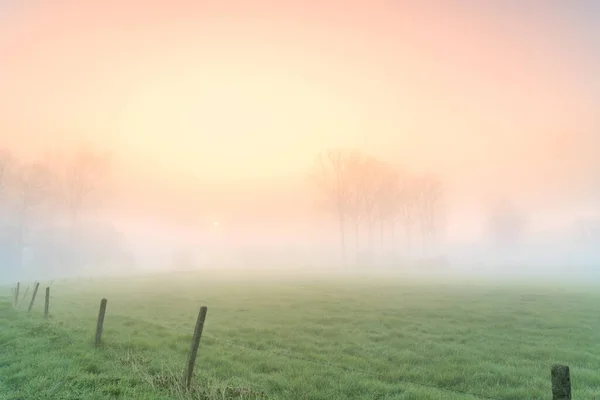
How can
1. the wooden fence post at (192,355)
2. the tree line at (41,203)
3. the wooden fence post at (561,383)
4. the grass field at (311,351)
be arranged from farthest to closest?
the tree line at (41,203) → the grass field at (311,351) → the wooden fence post at (192,355) → the wooden fence post at (561,383)

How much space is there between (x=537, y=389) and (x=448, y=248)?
201 meters

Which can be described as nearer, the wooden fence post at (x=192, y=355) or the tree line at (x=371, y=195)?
the wooden fence post at (x=192, y=355)

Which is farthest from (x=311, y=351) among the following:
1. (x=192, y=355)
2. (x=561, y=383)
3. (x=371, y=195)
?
(x=371, y=195)

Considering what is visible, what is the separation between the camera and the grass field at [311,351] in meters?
12.9

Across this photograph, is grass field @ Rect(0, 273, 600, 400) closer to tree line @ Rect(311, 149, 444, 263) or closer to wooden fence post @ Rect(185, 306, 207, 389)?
wooden fence post @ Rect(185, 306, 207, 389)

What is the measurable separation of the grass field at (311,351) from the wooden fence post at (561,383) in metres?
5.04

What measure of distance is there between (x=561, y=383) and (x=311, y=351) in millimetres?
12241

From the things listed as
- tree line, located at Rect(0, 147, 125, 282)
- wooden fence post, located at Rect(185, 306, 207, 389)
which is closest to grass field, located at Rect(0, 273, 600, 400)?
wooden fence post, located at Rect(185, 306, 207, 389)

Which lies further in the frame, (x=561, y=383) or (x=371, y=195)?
(x=371, y=195)

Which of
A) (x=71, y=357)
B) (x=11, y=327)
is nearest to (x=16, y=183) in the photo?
(x=11, y=327)

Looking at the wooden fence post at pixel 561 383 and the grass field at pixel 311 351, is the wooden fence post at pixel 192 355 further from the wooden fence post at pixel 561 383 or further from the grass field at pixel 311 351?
the wooden fence post at pixel 561 383

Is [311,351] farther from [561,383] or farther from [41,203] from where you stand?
[41,203]

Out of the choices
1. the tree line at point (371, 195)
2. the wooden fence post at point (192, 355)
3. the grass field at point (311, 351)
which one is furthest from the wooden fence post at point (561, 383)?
the tree line at point (371, 195)

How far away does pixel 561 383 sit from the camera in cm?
795
